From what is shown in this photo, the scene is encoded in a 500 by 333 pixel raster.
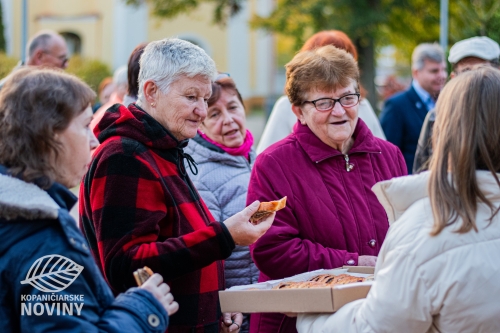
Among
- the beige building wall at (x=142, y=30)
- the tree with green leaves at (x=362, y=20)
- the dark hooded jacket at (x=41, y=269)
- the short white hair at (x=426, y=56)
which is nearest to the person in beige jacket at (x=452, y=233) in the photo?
the dark hooded jacket at (x=41, y=269)

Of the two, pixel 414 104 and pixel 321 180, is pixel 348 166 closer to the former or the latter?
pixel 321 180

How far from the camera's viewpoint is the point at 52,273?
6.84 ft

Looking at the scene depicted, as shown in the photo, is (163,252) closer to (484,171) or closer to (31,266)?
(31,266)

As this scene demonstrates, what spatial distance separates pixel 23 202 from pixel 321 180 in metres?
1.65

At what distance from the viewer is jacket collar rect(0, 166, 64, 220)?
207cm

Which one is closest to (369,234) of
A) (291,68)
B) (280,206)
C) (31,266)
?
(280,206)

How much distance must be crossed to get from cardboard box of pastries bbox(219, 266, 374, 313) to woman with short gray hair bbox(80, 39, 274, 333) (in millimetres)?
188

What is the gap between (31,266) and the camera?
6.79 feet

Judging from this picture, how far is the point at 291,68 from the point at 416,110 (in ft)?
11.2

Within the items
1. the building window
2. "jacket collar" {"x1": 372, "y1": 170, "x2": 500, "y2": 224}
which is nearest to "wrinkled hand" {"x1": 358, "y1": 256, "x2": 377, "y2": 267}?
"jacket collar" {"x1": 372, "y1": 170, "x2": 500, "y2": 224}

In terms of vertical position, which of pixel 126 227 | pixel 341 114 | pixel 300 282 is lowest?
pixel 300 282

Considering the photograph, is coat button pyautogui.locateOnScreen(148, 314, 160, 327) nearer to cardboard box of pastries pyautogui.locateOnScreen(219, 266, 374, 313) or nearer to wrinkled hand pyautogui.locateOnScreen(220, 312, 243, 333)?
cardboard box of pastries pyautogui.locateOnScreen(219, 266, 374, 313)

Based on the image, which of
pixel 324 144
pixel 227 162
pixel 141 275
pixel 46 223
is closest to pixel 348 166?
pixel 324 144

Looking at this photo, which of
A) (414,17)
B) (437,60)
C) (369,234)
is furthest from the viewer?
(414,17)
